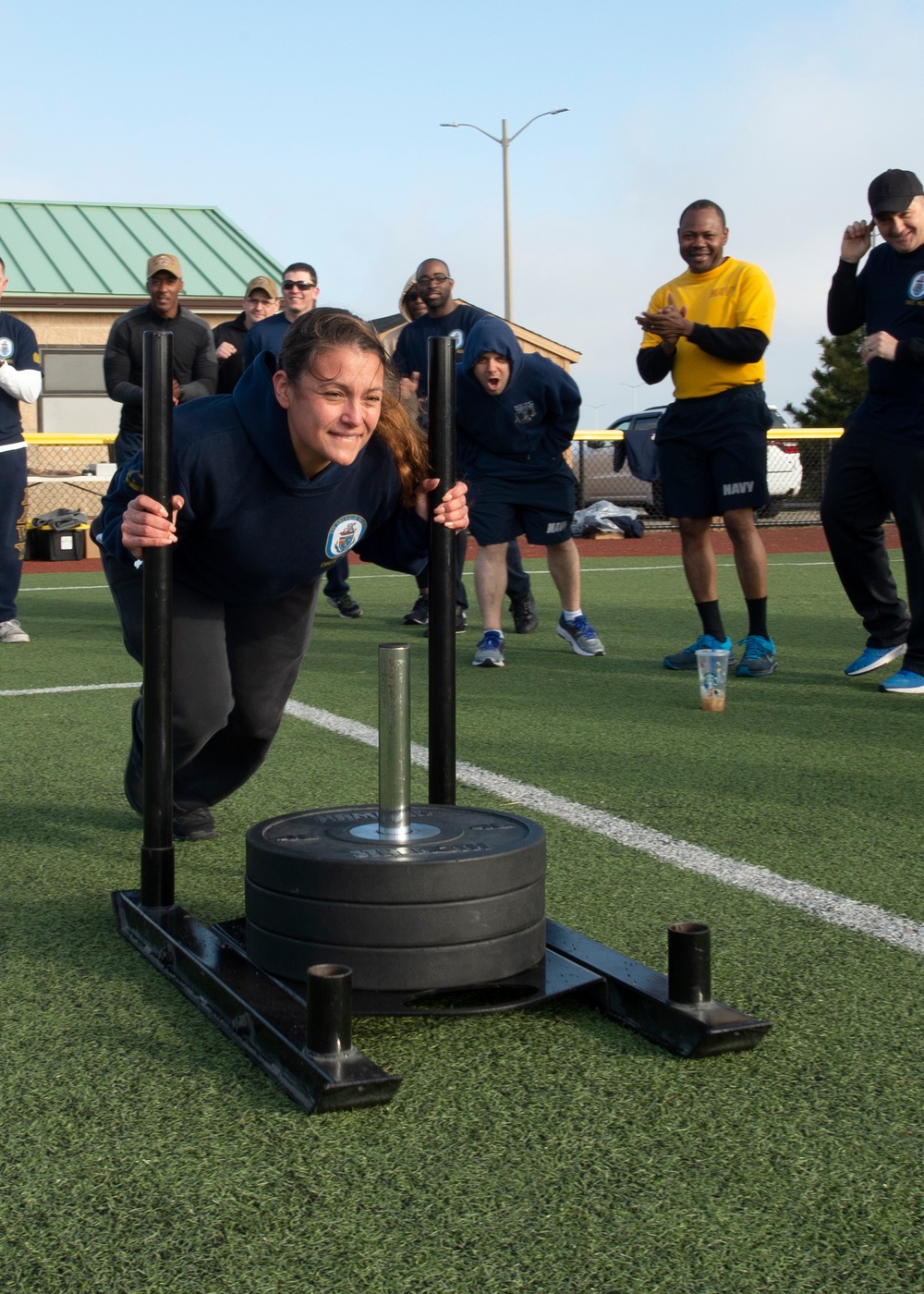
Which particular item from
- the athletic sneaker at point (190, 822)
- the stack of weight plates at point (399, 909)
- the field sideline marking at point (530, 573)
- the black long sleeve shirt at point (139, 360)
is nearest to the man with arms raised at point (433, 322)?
the black long sleeve shirt at point (139, 360)

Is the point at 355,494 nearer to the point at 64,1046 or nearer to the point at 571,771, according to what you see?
the point at 64,1046

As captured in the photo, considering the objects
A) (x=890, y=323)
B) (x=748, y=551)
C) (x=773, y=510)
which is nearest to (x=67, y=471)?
(x=773, y=510)

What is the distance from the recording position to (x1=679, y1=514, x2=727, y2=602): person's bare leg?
7043mm

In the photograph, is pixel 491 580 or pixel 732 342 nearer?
pixel 732 342

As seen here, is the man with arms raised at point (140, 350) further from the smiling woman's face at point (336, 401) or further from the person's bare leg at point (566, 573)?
the smiling woman's face at point (336, 401)

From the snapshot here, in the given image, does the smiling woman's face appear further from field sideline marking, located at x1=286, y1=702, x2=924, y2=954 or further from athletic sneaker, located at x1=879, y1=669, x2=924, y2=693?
athletic sneaker, located at x1=879, y1=669, x2=924, y2=693

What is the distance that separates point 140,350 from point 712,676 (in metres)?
4.83

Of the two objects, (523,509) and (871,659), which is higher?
(523,509)

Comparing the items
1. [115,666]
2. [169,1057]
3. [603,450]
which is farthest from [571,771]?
[603,450]

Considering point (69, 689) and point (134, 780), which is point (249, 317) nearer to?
point (69, 689)

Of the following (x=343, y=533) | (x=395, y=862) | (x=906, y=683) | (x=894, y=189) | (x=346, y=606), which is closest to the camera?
(x=395, y=862)

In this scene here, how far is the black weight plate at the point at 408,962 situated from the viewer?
2.51 m

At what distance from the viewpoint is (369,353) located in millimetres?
2990

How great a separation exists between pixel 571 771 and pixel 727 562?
420 inches
